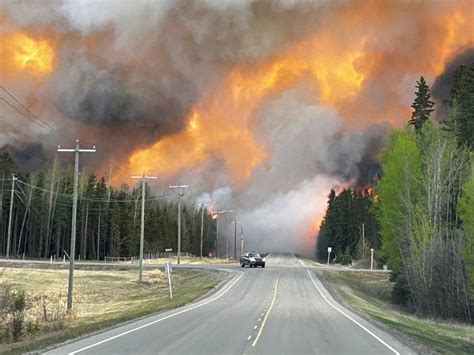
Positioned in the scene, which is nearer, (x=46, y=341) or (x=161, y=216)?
(x=46, y=341)

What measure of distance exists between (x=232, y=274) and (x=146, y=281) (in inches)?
378

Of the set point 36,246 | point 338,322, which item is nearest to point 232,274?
point 338,322

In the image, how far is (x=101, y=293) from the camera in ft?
170

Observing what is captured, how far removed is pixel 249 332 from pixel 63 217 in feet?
346

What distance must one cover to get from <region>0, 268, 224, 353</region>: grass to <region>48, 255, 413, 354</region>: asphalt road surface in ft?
9.04

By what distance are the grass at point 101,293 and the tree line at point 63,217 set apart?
52.8 metres

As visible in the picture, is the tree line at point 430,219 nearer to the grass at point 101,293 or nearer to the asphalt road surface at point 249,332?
the asphalt road surface at point 249,332

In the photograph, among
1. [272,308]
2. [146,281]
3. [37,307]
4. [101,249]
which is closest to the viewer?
[272,308]

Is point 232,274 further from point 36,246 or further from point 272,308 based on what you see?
point 36,246

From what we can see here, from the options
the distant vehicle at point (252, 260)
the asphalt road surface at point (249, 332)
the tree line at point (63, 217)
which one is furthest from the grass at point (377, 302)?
the tree line at point (63, 217)

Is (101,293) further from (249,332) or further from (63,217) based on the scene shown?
(63,217)

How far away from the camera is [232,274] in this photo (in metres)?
60.2

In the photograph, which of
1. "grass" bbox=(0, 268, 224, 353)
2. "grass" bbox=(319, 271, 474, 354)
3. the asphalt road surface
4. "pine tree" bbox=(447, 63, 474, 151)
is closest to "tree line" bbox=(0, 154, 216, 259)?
"grass" bbox=(0, 268, 224, 353)

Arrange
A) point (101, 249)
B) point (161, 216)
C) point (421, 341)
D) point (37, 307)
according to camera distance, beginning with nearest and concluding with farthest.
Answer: point (421, 341)
point (37, 307)
point (101, 249)
point (161, 216)
